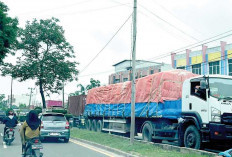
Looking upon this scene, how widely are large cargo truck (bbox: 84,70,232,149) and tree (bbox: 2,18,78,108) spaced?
62.8 ft

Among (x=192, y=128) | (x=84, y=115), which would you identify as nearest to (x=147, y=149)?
(x=192, y=128)

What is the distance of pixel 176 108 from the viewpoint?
43.4 ft

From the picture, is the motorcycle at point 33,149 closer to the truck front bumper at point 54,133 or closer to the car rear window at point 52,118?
the truck front bumper at point 54,133

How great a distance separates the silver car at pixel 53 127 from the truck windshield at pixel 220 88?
8.82 metres

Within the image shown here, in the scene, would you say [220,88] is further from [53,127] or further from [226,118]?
[53,127]

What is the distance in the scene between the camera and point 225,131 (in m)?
10.3

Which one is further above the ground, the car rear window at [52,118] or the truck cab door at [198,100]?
the truck cab door at [198,100]

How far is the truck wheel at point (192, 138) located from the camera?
1117cm

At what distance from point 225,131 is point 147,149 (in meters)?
3.07

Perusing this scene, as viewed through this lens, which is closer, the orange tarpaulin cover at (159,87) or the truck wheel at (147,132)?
the orange tarpaulin cover at (159,87)

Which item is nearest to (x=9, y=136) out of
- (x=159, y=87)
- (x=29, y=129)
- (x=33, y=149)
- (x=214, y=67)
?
(x=29, y=129)

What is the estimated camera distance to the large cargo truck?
1074cm

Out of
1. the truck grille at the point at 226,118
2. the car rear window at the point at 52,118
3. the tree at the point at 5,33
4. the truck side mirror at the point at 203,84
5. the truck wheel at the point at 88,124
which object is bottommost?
the truck wheel at the point at 88,124

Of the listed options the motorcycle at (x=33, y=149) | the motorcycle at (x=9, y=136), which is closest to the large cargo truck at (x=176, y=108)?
the motorcycle at (x=33, y=149)
